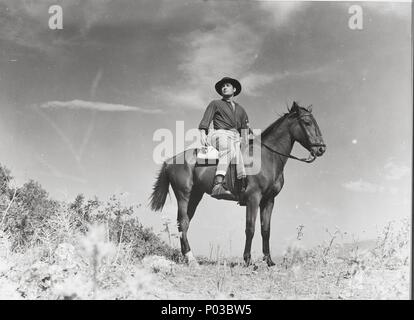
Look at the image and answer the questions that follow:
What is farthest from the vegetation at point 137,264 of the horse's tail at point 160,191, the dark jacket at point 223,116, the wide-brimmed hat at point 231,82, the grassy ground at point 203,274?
the wide-brimmed hat at point 231,82

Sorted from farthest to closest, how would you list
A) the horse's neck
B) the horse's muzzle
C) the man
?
the horse's neck, the man, the horse's muzzle

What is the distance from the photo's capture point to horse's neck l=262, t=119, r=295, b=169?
7.62 metres

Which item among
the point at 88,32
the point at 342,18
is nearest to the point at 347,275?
the point at 342,18

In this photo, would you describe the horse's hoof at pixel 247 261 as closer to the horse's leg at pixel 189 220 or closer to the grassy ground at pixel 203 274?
the grassy ground at pixel 203 274

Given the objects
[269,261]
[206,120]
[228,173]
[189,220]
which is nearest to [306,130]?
[228,173]

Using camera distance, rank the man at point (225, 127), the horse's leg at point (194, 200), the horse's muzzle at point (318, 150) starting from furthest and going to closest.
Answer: the horse's leg at point (194, 200), the man at point (225, 127), the horse's muzzle at point (318, 150)

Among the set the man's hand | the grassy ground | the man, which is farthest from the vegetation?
the man's hand

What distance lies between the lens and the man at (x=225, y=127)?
745 cm

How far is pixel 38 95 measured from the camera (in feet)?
24.5

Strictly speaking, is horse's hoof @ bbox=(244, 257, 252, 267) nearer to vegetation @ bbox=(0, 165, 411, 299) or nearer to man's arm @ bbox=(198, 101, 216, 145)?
vegetation @ bbox=(0, 165, 411, 299)

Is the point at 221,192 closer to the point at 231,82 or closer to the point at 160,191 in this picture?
the point at 160,191

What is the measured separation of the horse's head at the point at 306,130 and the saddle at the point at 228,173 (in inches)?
47.9

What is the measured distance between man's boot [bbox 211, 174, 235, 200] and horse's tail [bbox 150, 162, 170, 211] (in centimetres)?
98
